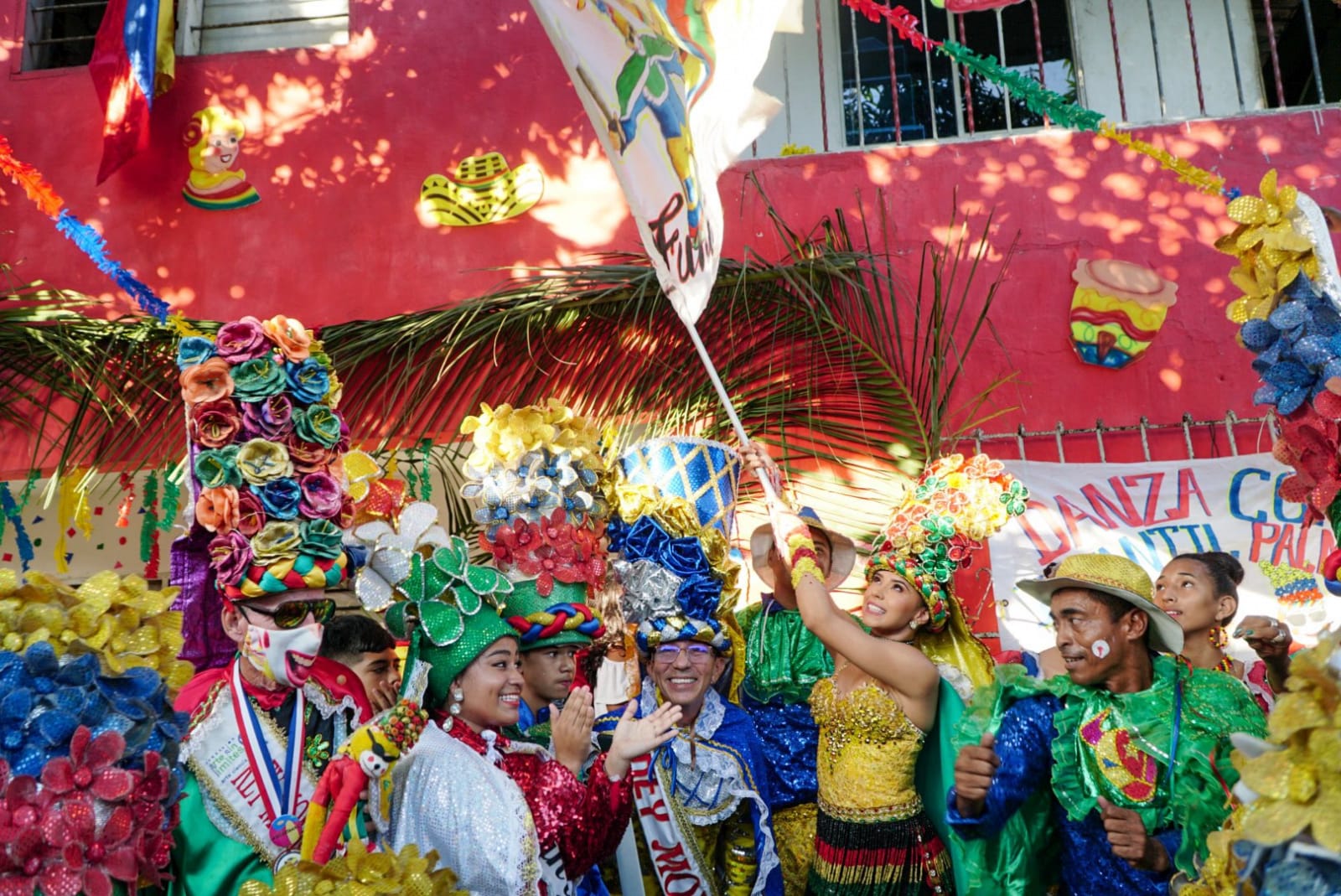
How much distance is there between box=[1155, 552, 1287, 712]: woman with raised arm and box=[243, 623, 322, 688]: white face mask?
2.74 metres

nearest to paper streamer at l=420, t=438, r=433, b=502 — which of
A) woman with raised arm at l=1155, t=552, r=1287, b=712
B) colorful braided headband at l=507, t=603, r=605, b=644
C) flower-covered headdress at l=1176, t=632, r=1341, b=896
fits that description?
colorful braided headband at l=507, t=603, r=605, b=644

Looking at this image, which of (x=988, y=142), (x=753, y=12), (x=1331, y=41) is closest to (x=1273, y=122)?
(x=988, y=142)

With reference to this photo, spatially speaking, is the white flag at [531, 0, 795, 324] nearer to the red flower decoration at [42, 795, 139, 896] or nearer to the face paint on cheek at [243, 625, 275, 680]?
the face paint on cheek at [243, 625, 275, 680]

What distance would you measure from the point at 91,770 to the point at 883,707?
2.22 m

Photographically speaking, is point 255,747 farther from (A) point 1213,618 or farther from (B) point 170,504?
(B) point 170,504

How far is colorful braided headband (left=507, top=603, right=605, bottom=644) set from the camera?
3.84 metres

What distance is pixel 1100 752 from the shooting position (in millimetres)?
3457

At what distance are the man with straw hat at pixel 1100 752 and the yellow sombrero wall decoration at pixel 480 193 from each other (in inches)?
161

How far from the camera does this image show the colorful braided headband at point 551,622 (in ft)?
12.6

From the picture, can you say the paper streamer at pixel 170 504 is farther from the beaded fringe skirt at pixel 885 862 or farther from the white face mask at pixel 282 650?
the beaded fringe skirt at pixel 885 862

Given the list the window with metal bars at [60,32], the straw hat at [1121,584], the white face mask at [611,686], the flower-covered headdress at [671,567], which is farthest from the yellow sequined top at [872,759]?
the window with metal bars at [60,32]

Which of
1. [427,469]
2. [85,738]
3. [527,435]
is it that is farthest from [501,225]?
[85,738]

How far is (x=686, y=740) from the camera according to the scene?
420 cm

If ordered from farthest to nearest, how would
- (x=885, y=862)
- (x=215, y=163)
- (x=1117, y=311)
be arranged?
1. (x=215, y=163)
2. (x=1117, y=311)
3. (x=885, y=862)
